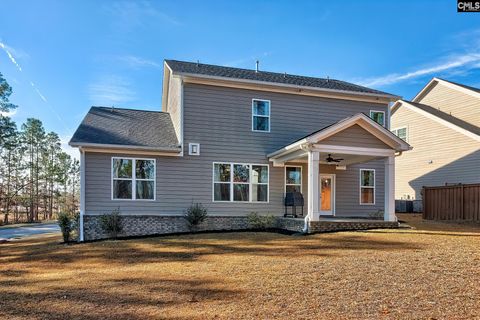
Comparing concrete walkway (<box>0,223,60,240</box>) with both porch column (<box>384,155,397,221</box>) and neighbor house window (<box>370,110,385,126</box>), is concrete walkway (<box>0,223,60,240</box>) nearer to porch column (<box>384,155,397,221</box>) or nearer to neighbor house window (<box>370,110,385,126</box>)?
porch column (<box>384,155,397,221</box>)

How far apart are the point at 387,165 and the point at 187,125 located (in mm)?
7395

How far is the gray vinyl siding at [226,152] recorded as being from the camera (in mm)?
13359

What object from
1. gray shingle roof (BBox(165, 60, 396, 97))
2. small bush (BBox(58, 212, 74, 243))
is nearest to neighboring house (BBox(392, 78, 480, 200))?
gray shingle roof (BBox(165, 60, 396, 97))

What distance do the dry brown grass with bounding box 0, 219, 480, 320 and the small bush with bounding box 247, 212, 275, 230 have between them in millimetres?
3581

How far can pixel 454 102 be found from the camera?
22.1 metres

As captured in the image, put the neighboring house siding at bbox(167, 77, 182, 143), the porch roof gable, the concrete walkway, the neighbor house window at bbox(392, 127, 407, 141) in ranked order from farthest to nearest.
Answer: the neighbor house window at bbox(392, 127, 407, 141)
the concrete walkway
the neighboring house siding at bbox(167, 77, 182, 143)
the porch roof gable

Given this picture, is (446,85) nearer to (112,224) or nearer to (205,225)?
(205,225)

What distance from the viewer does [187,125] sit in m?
14.0

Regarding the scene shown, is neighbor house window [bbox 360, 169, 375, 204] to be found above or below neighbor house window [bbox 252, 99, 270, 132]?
below

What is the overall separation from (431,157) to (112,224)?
1748cm

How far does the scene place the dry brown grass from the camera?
4.94m

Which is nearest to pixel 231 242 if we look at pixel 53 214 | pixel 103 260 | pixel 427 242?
pixel 103 260

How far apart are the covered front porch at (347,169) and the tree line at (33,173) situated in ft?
87.4

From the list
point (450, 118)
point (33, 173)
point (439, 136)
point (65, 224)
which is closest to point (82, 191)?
point (65, 224)
